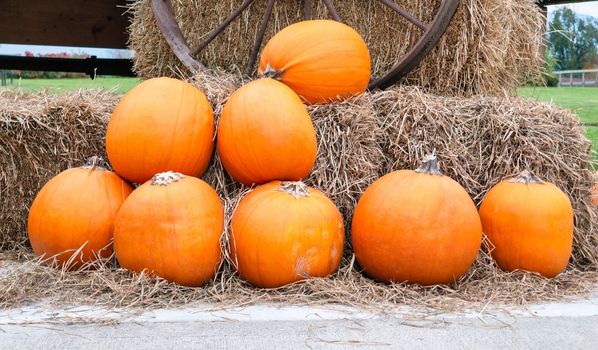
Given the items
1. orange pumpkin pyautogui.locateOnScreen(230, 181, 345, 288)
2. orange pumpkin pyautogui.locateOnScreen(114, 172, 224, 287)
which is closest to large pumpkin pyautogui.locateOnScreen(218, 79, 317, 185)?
orange pumpkin pyautogui.locateOnScreen(230, 181, 345, 288)

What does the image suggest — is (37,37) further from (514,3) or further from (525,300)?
(525,300)

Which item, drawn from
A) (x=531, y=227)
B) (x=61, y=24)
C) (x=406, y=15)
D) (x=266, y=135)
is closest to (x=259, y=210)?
(x=266, y=135)

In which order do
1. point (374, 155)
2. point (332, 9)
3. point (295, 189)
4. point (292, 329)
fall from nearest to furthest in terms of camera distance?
1. point (292, 329)
2. point (295, 189)
3. point (374, 155)
4. point (332, 9)

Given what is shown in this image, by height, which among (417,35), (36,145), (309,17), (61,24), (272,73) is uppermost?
(61,24)

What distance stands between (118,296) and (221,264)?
38cm

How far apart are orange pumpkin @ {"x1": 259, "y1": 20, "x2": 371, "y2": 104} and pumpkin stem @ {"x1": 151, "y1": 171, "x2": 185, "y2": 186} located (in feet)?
2.19

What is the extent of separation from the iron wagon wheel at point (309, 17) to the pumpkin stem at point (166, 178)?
3.51 feet

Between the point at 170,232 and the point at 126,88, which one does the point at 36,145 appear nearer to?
A: the point at 170,232

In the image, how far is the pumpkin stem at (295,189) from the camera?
2.28 meters

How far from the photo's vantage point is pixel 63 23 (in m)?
5.35

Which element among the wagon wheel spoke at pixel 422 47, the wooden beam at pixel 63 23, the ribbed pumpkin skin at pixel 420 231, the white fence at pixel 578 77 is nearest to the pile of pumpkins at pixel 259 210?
the ribbed pumpkin skin at pixel 420 231

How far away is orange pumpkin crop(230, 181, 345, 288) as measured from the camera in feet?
7.13

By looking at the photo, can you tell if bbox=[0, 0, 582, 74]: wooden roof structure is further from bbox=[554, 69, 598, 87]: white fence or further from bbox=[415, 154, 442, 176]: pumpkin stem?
bbox=[554, 69, 598, 87]: white fence

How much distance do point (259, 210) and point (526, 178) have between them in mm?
1026
